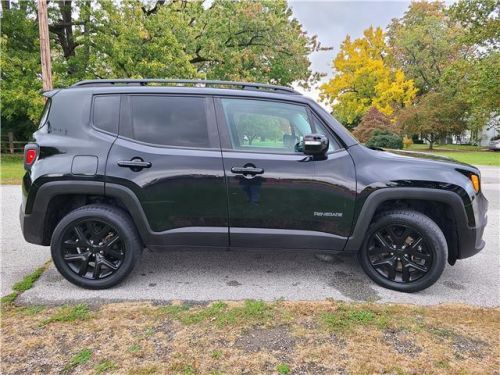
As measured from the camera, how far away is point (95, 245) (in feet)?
11.0

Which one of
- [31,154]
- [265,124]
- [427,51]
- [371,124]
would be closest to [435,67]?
[427,51]

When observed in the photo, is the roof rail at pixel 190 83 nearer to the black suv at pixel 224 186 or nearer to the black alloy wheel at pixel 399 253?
the black suv at pixel 224 186

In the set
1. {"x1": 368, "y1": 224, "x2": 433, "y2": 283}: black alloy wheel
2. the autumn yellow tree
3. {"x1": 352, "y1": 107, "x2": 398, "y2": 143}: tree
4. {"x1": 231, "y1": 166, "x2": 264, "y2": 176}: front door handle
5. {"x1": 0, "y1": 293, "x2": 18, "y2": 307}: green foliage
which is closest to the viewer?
{"x1": 0, "y1": 293, "x2": 18, "y2": 307}: green foliage

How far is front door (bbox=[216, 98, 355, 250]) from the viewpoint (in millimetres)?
3275

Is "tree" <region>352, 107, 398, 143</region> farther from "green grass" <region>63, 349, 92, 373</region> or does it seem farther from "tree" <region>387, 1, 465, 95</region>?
"green grass" <region>63, 349, 92, 373</region>

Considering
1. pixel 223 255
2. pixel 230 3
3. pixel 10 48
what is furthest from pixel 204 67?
pixel 223 255

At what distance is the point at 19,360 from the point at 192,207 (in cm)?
171

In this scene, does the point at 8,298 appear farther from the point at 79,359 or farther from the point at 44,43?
the point at 44,43

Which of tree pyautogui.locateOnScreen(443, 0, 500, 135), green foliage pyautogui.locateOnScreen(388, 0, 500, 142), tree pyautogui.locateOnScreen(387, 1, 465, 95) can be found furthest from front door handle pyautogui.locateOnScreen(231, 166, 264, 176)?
tree pyautogui.locateOnScreen(387, 1, 465, 95)

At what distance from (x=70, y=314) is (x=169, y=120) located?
6.28ft

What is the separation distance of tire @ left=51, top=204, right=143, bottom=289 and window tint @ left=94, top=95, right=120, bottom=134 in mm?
778

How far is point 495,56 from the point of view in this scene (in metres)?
10.9

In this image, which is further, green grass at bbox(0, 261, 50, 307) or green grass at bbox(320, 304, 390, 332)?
green grass at bbox(0, 261, 50, 307)

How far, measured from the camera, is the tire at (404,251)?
3289 mm
